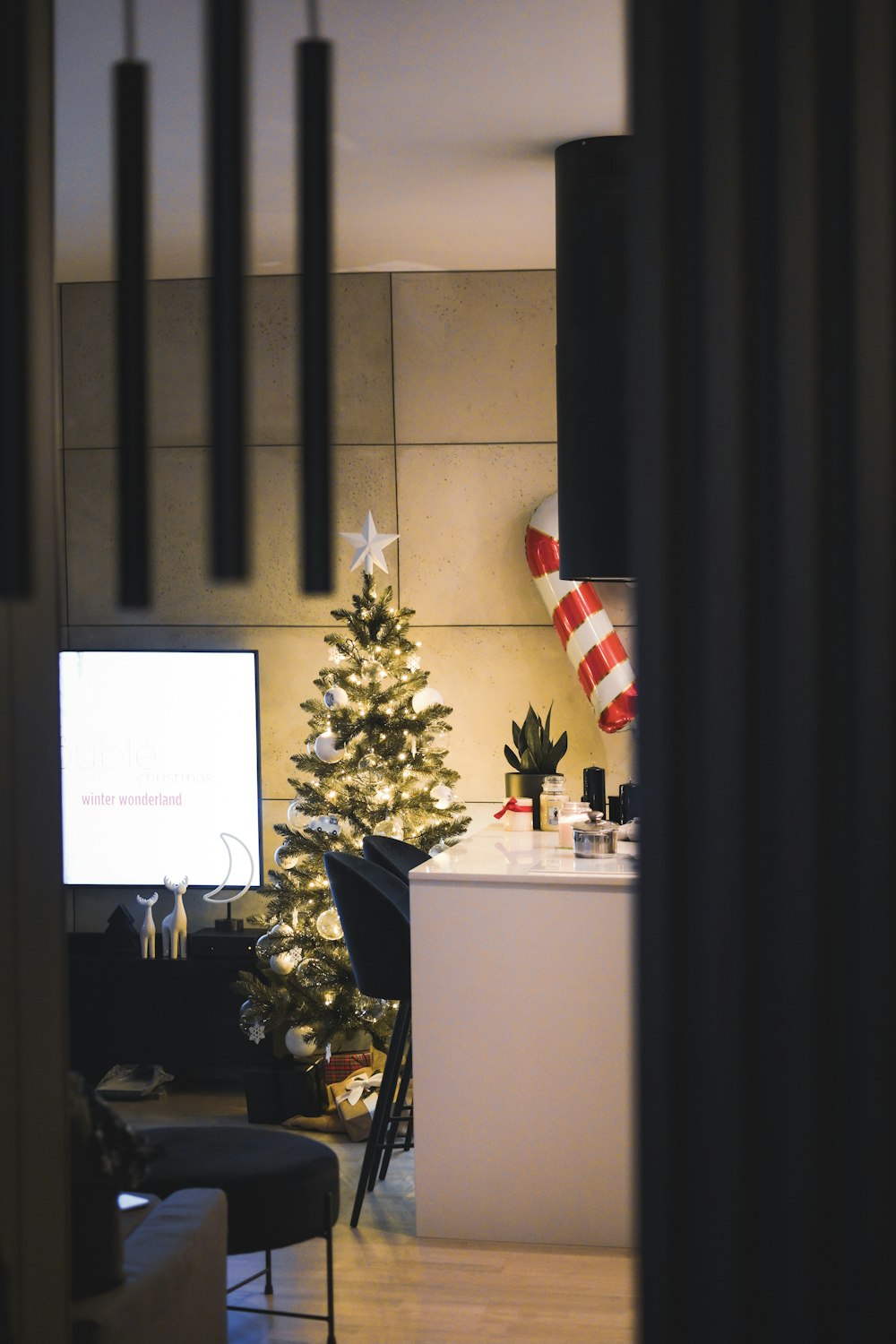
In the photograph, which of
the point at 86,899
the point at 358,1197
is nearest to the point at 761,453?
the point at 358,1197

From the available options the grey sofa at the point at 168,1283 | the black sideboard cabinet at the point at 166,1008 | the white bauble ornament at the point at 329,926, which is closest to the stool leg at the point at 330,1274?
the grey sofa at the point at 168,1283

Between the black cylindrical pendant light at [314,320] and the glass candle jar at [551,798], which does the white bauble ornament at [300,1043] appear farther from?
the black cylindrical pendant light at [314,320]

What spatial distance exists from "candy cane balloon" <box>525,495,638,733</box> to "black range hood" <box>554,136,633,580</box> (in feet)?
3.54

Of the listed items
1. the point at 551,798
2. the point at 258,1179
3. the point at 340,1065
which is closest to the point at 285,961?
the point at 340,1065

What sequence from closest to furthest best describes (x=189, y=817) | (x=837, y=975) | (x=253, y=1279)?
(x=837, y=975) → (x=253, y=1279) → (x=189, y=817)

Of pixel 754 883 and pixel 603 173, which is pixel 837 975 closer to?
pixel 754 883

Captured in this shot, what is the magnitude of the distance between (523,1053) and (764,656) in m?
2.62

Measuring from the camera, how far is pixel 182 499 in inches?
238

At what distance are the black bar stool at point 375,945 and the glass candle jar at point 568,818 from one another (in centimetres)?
56

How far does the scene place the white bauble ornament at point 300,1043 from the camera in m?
4.94

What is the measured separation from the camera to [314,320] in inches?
56.3

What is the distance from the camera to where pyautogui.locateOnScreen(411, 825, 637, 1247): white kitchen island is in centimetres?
390

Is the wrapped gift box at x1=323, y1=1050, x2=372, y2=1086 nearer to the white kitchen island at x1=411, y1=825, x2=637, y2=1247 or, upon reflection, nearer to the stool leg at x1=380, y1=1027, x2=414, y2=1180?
the stool leg at x1=380, y1=1027, x2=414, y2=1180

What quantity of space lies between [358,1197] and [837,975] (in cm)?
289
